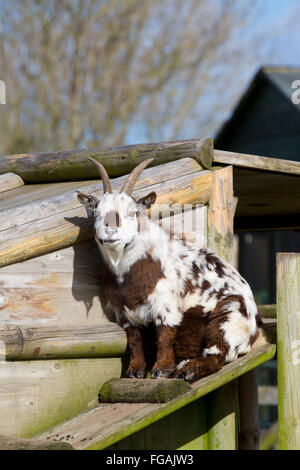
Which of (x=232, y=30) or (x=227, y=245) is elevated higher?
(x=232, y=30)

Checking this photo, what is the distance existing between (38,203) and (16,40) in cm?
1614

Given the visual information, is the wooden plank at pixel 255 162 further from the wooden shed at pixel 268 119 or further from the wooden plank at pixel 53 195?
the wooden shed at pixel 268 119

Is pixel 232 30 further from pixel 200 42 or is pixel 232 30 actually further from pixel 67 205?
pixel 67 205

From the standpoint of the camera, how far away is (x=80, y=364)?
4742 millimetres

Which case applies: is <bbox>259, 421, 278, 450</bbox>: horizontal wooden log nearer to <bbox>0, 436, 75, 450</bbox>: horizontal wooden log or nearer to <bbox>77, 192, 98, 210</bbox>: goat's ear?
<bbox>77, 192, 98, 210</bbox>: goat's ear

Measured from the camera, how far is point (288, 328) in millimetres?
5211

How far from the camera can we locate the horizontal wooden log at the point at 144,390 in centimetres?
429

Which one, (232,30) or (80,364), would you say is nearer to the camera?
(80,364)

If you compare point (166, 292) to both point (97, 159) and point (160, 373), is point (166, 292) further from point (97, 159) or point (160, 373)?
point (97, 159)

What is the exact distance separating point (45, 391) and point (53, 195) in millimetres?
→ 1552

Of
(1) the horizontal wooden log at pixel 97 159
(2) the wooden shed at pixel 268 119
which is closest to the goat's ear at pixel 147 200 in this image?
(1) the horizontal wooden log at pixel 97 159

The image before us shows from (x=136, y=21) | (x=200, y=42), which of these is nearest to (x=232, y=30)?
(x=200, y=42)

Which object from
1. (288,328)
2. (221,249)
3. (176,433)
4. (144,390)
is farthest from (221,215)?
(144,390)

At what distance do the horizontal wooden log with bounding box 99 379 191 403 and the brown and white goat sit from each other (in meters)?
0.16
